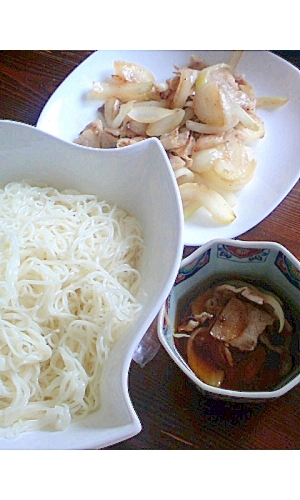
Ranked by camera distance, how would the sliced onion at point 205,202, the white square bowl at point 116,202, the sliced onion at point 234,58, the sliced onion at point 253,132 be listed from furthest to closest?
the sliced onion at point 234,58
the sliced onion at point 253,132
the sliced onion at point 205,202
the white square bowl at point 116,202

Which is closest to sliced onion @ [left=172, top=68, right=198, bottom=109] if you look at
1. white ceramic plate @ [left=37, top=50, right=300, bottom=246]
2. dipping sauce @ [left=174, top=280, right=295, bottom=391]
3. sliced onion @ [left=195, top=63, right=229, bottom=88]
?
sliced onion @ [left=195, top=63, right=229, bottom=88]

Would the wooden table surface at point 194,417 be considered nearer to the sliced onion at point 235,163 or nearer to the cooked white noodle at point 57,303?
the cooked white noodle at point 57,303

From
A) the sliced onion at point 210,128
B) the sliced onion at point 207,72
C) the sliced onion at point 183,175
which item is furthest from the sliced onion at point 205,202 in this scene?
the sliced onion at point 207,72

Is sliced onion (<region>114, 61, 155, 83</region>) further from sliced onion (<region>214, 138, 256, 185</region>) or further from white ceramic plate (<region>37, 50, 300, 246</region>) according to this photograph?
sliced onion (<region>214, 138, 256, 185</region>)

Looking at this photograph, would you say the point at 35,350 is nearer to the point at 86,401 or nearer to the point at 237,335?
the point at 86,401

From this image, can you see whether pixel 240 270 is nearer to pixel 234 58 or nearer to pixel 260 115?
pixel 260 115

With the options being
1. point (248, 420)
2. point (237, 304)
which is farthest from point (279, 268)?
point (248, 420)

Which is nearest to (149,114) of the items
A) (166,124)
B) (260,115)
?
(166,124)
